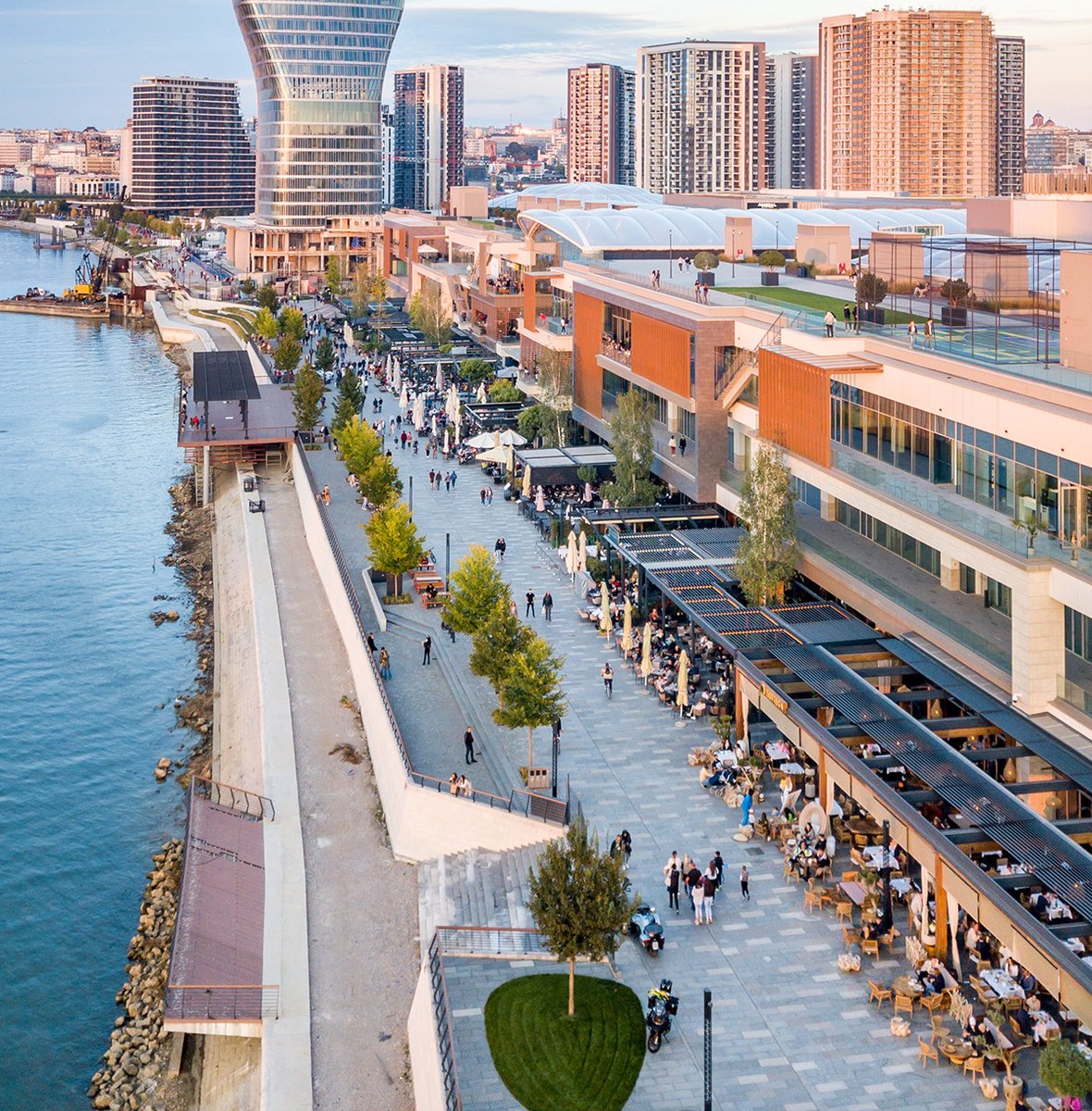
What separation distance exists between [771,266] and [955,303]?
23835mm

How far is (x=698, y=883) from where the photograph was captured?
23.3 m

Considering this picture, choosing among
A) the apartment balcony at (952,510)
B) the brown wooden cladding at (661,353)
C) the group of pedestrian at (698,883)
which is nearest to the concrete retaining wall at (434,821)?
the group of pedestrian at (698,883)

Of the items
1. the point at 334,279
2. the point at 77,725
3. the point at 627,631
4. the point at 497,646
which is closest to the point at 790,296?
the point at 627,631

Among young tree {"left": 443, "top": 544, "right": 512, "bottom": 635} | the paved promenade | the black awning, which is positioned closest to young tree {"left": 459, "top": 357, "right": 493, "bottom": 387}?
the black awning

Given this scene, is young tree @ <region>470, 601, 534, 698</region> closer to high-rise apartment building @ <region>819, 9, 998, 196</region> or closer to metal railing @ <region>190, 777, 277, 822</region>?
metal railing @ <region>190, 777, 277, 822</region>

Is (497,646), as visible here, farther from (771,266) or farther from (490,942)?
(771,266)

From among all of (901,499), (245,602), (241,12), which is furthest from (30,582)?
(241,12)

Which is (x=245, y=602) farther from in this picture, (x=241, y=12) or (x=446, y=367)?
(x=241, y=12)

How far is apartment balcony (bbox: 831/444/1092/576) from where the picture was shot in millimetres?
24344

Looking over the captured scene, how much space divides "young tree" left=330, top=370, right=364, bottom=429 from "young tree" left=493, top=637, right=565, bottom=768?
34035mm

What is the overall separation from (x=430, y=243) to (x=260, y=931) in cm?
9486

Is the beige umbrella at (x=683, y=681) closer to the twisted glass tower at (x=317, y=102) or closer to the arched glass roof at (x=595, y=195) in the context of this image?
the arched glass roof at (x=595, y=195)

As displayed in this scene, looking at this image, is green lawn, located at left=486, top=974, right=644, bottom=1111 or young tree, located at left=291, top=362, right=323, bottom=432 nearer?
green lawn, located at left=486, top=974, right=644, bottom=1111

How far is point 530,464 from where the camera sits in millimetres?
53531
